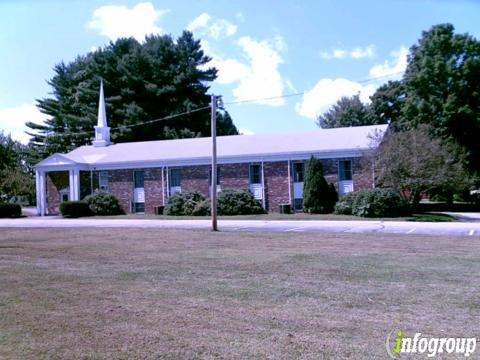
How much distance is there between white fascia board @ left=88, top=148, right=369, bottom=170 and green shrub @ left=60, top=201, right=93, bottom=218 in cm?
401

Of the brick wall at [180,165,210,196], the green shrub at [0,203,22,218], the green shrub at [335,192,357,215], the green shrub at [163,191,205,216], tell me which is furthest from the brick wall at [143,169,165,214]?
the green shrub at [335,192,357,215]

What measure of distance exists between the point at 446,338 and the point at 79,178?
3501 centimetres

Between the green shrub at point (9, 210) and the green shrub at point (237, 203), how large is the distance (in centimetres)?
1511

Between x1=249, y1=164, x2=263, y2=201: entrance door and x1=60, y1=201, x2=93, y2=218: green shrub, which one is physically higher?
x1=249, y1=164, x2=263, y2=201: entrance door

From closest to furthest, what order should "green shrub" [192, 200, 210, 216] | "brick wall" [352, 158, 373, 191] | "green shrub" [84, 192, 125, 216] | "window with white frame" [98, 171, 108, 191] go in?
"brick wall" [352, 158, 373, 191] → "green shrub" [192, 200, 210, 216] → "green shrub" [84, 192, 125, 216] → "window with white frame" [98, 171, 108, 191]

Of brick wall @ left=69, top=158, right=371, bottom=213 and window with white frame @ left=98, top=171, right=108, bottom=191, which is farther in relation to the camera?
window with white frame @ left=98, top=171, right=108, bottom=191

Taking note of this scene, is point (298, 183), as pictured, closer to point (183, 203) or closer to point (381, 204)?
point (381, 204)

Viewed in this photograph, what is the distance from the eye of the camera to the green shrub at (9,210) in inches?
1415

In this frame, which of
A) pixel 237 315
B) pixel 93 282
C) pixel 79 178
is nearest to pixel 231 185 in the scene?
pixel 79 178

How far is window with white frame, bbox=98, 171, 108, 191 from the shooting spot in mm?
37844

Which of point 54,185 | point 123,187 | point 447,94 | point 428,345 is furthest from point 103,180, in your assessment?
point 428,345

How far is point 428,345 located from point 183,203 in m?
27.9

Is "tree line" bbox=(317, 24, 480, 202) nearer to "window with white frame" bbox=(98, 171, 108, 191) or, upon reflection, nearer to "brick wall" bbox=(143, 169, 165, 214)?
"brick wall" bbox=(143, 169, 165, 214)

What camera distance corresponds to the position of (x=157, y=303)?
7109 millimetres
